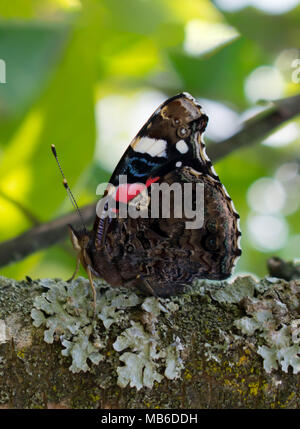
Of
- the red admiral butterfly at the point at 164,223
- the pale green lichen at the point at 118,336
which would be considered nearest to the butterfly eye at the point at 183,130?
the red admiral butterfly at the point at 164,223

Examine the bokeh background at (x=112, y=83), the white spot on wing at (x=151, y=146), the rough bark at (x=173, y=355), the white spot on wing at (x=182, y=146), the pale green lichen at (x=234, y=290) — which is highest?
the bokeh background at (x=112, y=83)

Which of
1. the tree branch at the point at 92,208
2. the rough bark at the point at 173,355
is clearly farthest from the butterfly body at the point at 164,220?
the tree branch at the point at 92,208

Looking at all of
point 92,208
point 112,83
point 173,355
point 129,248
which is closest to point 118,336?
point 173,355

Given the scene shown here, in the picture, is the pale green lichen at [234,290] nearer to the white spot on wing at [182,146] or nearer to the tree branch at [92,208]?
the white spot on wing at [182,146]

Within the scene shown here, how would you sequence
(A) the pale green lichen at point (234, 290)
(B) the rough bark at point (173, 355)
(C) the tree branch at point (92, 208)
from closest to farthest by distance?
(B) the rough bark at point (173, 355) < (A) the pale green lichen at point (234, 290) < (C) the tree branch at point (92, 208)

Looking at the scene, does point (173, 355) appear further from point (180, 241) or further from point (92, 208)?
point (92, 208)

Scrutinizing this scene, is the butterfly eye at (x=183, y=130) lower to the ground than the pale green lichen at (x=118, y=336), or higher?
higher

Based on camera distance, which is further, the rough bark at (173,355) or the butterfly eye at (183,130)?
the butterfly eye at (183,130)

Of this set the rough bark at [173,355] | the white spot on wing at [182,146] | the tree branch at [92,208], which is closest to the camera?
the rough bark at [173,355]

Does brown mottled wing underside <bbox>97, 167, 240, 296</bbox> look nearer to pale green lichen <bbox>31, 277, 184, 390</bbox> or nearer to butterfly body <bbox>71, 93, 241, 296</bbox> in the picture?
butterfly body <bbox>71, 93, 241, 296</bbox>
